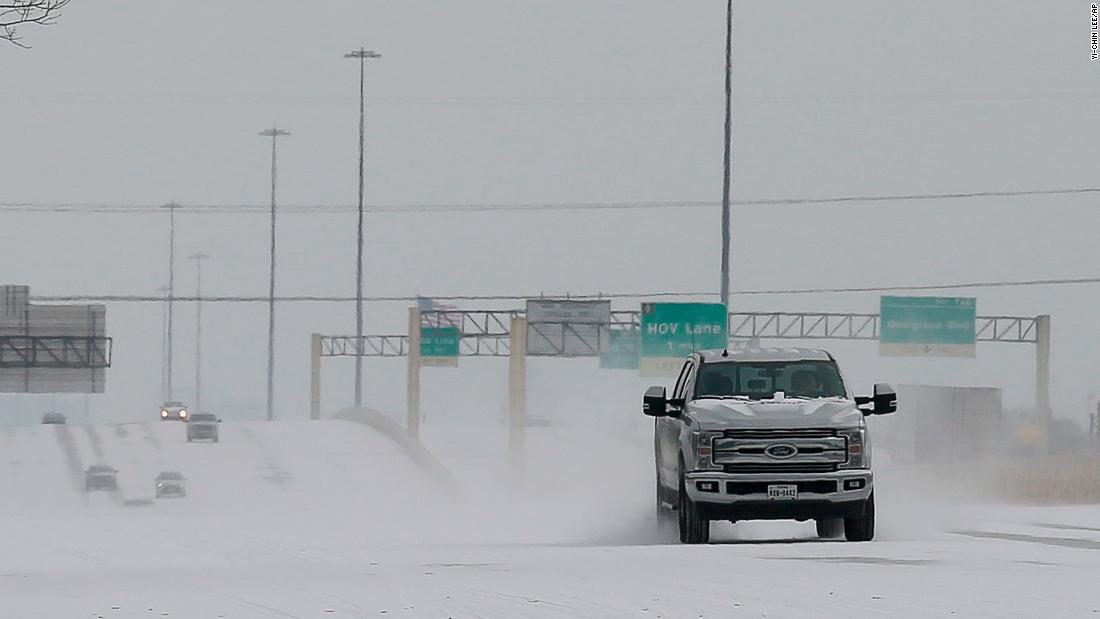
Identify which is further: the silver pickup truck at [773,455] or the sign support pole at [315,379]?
the sign support pole at [315,379]

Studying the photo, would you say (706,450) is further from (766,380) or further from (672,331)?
(672,331)

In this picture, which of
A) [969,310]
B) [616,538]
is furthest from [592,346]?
[616,538]

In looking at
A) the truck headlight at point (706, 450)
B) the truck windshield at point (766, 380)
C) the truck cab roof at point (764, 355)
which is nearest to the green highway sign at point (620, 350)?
the truck cab roof at point (764, 355)

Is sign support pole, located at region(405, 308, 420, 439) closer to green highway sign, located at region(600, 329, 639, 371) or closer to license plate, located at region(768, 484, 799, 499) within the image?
green highway sign, located at region(600, 329, 639, 371)

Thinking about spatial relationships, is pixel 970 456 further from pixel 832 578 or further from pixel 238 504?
pixel 832 578

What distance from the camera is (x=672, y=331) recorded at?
7238cm

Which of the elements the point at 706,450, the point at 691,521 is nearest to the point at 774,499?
the point at 706,450

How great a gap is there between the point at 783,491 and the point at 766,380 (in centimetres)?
145

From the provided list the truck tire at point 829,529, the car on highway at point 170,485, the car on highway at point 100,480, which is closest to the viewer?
the truck tire at point 829,529

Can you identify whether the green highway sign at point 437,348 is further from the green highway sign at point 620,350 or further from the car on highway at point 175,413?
the car on highway at point 175,413

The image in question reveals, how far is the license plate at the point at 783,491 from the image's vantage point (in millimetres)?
22688

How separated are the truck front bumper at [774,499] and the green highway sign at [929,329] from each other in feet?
194

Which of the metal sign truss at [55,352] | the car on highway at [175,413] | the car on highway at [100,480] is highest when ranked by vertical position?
the metal sign truss at [55,352]

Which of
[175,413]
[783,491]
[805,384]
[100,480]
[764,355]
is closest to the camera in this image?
[783,491]
